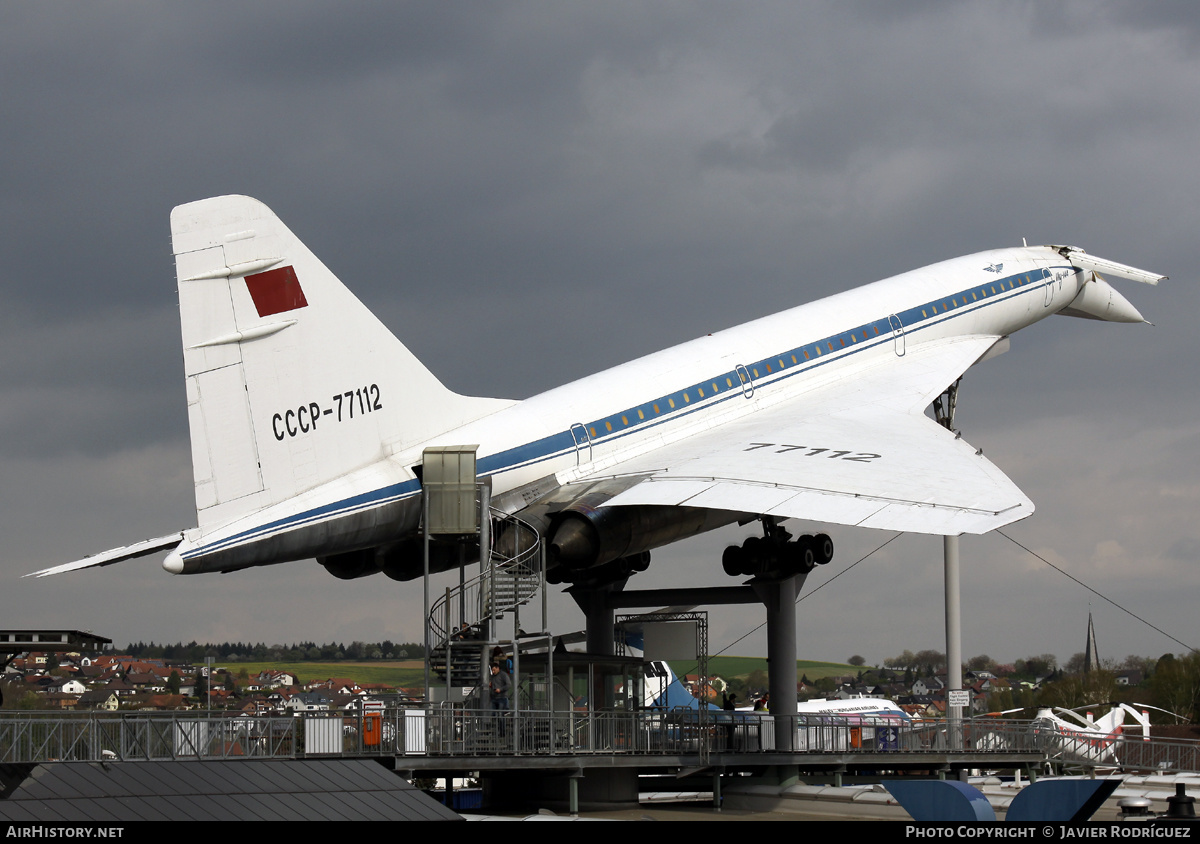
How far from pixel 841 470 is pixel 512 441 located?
4910 millimetres

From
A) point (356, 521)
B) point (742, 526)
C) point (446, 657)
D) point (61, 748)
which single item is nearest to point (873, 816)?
point (742, 526)

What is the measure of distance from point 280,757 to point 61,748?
2.50m

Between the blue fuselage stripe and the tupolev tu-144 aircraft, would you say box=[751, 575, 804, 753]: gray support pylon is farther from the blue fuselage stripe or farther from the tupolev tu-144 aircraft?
the blue fuselage stripe

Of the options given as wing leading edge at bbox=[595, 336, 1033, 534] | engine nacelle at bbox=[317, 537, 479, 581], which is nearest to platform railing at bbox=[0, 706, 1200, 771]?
engine nacelle at bbox=[317, 537, 479, 581]

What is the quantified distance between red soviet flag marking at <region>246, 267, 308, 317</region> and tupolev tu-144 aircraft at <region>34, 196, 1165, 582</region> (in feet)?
0.08

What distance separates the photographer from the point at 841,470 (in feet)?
67.5

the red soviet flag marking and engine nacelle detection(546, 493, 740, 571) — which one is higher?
the red soviet flag marking

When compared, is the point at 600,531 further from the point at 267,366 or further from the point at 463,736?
the point at 267,366

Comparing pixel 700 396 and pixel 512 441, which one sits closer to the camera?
pixel 512 441

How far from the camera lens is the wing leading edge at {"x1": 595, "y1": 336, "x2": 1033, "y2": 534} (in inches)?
740

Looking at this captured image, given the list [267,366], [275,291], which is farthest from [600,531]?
[275,291]

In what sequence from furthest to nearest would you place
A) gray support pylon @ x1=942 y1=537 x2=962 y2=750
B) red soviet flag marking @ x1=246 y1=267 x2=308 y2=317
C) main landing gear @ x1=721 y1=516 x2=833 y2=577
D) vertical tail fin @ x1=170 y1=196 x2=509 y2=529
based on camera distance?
gray support pylon @ x1=942 y1=537 x2=962 y2=750
main landing gear @ x1=721 y1=516 x2=833 y2=577
red soviet flag marking @ x1=246 y1=267 x2=308 y2=317
vertical tail fin @ x1=170 y1=196 x2=509 y2=529

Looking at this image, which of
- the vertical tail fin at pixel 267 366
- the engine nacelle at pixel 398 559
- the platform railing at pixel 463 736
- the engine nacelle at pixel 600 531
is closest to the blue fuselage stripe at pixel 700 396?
the vertical tail fin at pixel 267 366
